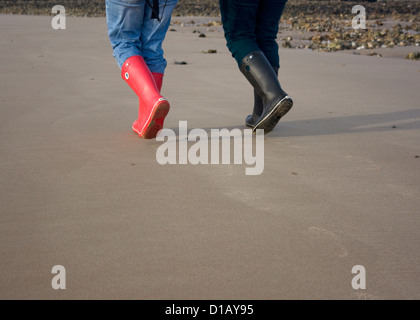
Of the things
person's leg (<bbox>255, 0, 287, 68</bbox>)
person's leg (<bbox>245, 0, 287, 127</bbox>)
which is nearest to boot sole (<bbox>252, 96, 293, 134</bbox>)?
person's leg (<bbox>245, 0, 287, 127</bbox>)

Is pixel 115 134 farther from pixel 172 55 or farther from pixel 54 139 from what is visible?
pixel 172 55

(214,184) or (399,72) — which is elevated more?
(399,72)

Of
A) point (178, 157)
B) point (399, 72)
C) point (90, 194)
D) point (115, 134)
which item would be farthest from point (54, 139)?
point (399, 72)

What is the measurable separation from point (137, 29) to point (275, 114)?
87 centimetres

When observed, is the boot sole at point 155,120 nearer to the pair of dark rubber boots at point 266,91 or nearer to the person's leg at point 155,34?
the person's leg at point 155,34

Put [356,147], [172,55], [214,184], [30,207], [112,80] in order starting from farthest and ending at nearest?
[172,55] < [112,80] < [356,147] < [214,184] < [30,207]

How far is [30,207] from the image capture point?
7.54 ft

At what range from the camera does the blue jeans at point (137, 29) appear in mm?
3357

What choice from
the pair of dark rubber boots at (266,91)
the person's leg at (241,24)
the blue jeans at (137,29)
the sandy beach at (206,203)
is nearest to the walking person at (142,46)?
the blue jeans at (137,29)

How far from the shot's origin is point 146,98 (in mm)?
3205

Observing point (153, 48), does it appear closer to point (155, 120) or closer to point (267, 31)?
point (155, 120)

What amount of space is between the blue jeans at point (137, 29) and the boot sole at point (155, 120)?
1.20ft

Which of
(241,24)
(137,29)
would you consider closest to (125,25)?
(137,29)
